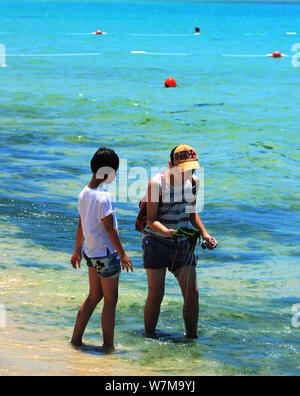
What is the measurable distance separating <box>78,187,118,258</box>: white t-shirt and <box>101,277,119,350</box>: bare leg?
0.80 feet

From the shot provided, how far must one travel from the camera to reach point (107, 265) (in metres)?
6.07

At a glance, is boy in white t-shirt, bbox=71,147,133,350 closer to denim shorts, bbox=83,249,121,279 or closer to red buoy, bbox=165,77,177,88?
denim shorts, bbox=83,249,121,279

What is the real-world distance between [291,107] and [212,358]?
71.8 ft

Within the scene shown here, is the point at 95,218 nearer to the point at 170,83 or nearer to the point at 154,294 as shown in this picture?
the point at 154,294

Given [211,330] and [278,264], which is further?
[278,264]

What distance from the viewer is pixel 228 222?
12.1 meters

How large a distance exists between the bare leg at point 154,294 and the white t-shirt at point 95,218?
0.67 metres

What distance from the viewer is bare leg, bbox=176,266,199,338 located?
6641 millimetres

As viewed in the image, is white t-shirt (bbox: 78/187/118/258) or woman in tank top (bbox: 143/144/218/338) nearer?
white t-shirt (bbox: 78/187/118/258)

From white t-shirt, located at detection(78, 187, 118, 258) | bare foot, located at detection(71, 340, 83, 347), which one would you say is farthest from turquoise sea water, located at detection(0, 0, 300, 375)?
white t-shirt, located at detection(78, 187, 118, 258)

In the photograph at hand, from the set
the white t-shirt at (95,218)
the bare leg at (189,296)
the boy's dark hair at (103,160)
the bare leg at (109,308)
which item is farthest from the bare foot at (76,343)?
the boy's dark hair at (103,160)

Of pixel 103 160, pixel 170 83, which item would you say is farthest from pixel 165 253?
pixel 170 83

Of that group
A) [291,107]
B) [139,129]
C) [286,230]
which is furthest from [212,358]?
[291,107]

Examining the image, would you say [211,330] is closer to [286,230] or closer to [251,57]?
[286,230]
